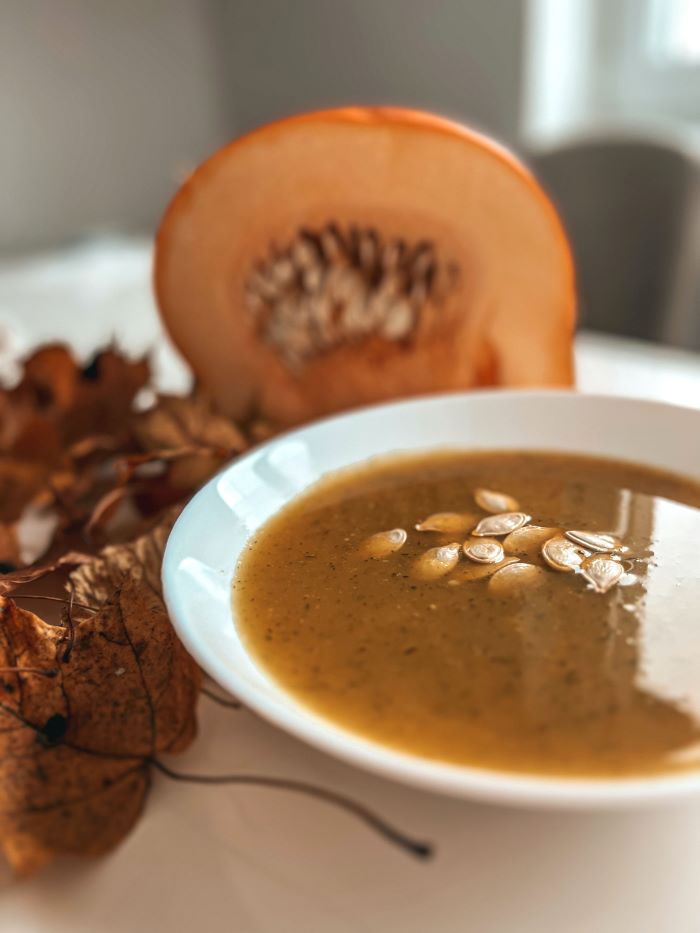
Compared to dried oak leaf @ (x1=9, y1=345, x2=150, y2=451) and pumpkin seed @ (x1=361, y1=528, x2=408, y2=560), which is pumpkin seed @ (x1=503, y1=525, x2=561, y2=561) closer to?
pumpkin seed @ (x1=361, y1=528, x2=408, y2=560)

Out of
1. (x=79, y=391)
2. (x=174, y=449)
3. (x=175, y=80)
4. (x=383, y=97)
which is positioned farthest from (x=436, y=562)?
(x=175, y=80)

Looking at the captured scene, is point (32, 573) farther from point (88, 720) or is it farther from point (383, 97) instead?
point (383, 97)

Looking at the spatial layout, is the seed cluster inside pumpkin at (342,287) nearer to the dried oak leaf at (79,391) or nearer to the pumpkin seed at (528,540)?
the dried oak leaf at (79,391)

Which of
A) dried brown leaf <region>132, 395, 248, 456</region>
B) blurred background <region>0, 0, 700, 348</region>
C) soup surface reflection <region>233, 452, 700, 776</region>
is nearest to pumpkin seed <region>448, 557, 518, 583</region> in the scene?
soup surface reflection <region>233, 452, 700, 776</region>

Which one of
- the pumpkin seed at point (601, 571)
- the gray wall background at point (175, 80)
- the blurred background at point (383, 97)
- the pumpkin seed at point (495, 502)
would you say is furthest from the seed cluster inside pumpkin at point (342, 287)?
the gray wall background at point (175, 80)

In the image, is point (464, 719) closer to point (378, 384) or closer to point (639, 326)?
point (378, 384)

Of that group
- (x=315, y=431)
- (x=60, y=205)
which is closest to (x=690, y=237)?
(x=315, y=431)

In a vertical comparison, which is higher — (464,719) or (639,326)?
(464,719)
